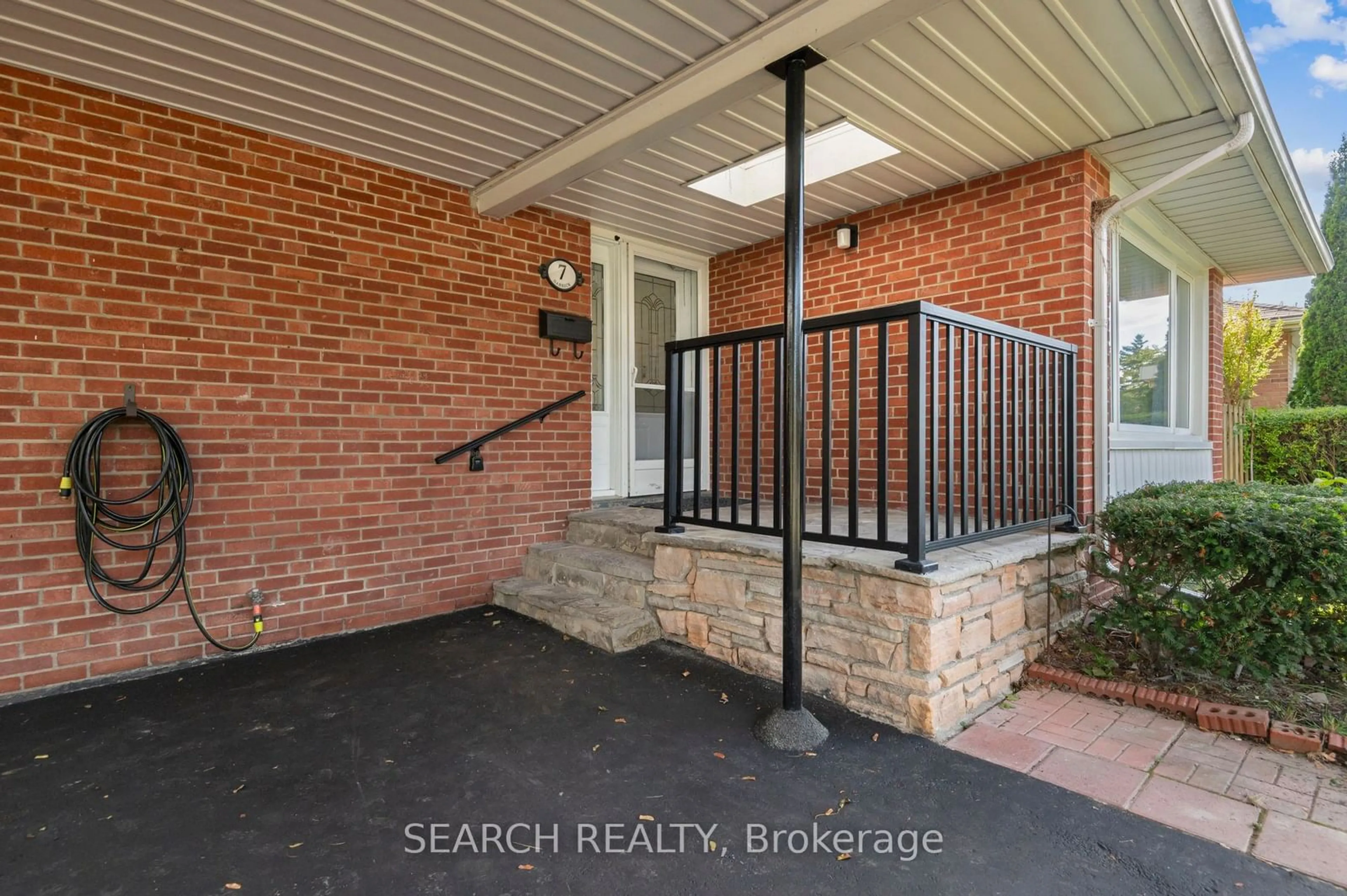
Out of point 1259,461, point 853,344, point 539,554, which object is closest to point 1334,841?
point 853,344

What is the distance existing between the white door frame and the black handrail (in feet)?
1.35

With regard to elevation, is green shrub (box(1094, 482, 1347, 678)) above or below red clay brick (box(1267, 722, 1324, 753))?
above

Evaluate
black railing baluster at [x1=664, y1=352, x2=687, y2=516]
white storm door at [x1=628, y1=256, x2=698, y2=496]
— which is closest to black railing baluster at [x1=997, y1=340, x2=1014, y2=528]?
black railing baluster at [x1=664, y1=352, x2=687, y2=516]

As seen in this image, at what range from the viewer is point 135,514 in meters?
2.78

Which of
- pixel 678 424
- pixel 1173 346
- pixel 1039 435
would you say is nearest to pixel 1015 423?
pixel 1039 435

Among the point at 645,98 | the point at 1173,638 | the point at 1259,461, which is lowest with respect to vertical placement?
the point at 1173,638

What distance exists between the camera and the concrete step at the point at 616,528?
3.62 m

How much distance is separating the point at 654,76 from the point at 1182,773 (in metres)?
3.08

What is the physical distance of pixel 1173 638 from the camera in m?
2.53

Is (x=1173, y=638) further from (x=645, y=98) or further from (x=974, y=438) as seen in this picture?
(x=645, y=98)

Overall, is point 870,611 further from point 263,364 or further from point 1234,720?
point 263,364

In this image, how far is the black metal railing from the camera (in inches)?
93.2

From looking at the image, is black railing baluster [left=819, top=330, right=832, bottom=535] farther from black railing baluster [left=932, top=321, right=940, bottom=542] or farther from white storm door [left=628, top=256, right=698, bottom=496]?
white storm door [left=628, top=256, right=698, bottom=496]

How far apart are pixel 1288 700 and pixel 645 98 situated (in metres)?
3.43
